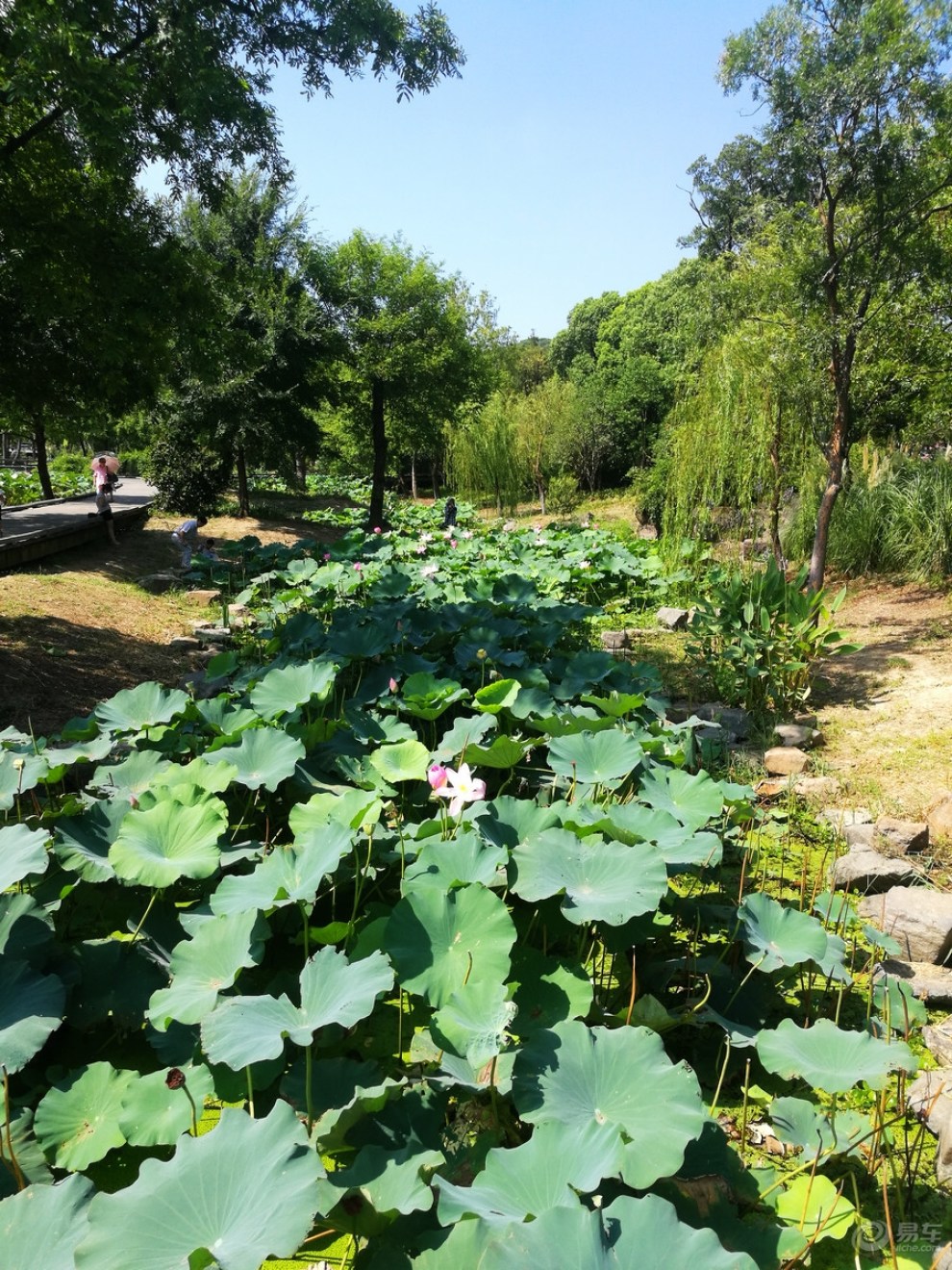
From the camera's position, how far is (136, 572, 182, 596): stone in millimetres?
9084

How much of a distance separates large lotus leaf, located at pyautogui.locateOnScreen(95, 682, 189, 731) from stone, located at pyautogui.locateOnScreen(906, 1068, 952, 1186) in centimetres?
246

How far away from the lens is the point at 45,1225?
42.1 inches

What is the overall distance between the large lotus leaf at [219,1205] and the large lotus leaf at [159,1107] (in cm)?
35

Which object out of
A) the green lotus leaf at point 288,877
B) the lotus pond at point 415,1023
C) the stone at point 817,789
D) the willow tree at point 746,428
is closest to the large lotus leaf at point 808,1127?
the lotus pond at point 415,1023

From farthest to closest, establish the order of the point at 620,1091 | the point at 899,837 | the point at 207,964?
1. the point at 899,837
2. the point at 207,964
3. the point at 620,1091

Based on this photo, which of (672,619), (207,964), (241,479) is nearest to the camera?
(207,964)

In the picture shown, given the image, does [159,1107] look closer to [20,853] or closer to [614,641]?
[20,853]

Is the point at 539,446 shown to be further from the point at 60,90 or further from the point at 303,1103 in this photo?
the point at 303,1103

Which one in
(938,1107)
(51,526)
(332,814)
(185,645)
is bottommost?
(938,1107)

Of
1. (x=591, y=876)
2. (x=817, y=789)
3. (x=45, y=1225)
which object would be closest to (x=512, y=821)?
(x=591, y=876)

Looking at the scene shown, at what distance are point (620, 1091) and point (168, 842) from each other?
47.9 inches

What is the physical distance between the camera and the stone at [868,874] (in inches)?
118

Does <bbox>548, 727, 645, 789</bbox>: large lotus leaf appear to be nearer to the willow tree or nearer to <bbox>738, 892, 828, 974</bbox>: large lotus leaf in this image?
<bbox>738, 892, 828, 974</bbox>: large lotus leaf

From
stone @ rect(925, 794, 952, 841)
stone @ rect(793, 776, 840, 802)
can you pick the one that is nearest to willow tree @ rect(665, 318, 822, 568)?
stone @ rect(793, 776, 840, 802)
